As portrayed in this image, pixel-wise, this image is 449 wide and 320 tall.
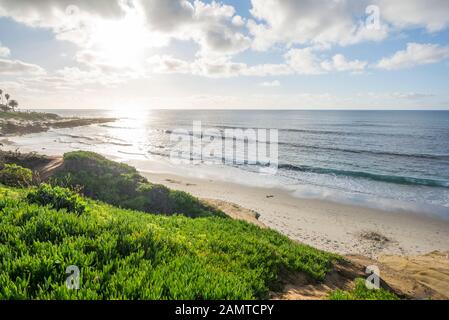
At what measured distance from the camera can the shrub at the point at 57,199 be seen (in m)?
7.88

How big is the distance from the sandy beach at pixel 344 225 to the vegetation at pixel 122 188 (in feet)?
18.4

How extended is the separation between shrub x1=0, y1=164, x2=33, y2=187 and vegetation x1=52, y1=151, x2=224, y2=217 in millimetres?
1222

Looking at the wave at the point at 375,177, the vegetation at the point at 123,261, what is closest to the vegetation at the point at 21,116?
the wave at the point at 375,177

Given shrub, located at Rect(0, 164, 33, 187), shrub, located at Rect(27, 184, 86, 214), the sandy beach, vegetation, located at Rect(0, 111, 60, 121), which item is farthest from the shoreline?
vegetation, located at Rect(0, 111, 60, 121)

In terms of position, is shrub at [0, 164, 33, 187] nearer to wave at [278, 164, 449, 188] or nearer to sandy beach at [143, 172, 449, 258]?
sandy beach at [143, 172, 449, 258]

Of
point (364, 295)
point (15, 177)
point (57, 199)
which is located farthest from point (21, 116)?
point (364, 295)

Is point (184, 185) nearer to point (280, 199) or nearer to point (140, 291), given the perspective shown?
point (280, 199)

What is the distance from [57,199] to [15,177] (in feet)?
26.8

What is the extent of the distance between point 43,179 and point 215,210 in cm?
1015

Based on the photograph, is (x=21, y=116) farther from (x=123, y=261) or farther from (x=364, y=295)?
(x=364, y=295)

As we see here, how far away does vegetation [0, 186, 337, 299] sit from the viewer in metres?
4.20

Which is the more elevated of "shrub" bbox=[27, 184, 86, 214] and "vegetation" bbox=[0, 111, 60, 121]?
"vegetation" bbox=[0, 111, 60, 121]
